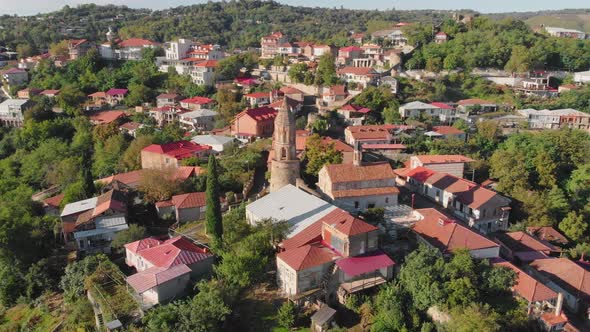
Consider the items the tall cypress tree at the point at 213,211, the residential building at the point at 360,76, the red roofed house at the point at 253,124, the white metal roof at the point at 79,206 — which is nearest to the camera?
the tall cypress tree at the point at 213,211

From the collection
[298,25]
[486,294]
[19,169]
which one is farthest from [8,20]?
[486,294]

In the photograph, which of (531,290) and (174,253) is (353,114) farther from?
(174,253)

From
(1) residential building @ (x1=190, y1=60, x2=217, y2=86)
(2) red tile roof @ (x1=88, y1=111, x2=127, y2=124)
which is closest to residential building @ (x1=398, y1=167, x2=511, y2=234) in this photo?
(2) red tile roof @ (x1=88, y1=111, x2=127, y2=124)

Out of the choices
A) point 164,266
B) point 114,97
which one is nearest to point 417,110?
point 164,266

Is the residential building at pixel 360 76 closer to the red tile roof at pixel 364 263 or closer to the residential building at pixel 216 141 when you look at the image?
the residential building at pixel 216 141

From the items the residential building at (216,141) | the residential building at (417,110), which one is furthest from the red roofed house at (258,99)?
the residential building at (417,110)

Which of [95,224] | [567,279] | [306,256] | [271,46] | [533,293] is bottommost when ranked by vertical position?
[567,279]

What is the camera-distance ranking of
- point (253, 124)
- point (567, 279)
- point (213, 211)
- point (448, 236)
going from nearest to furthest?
1. point (448, 236)
2. point (567, 279)
3. point (213, 211)
4. point (253, 124)
